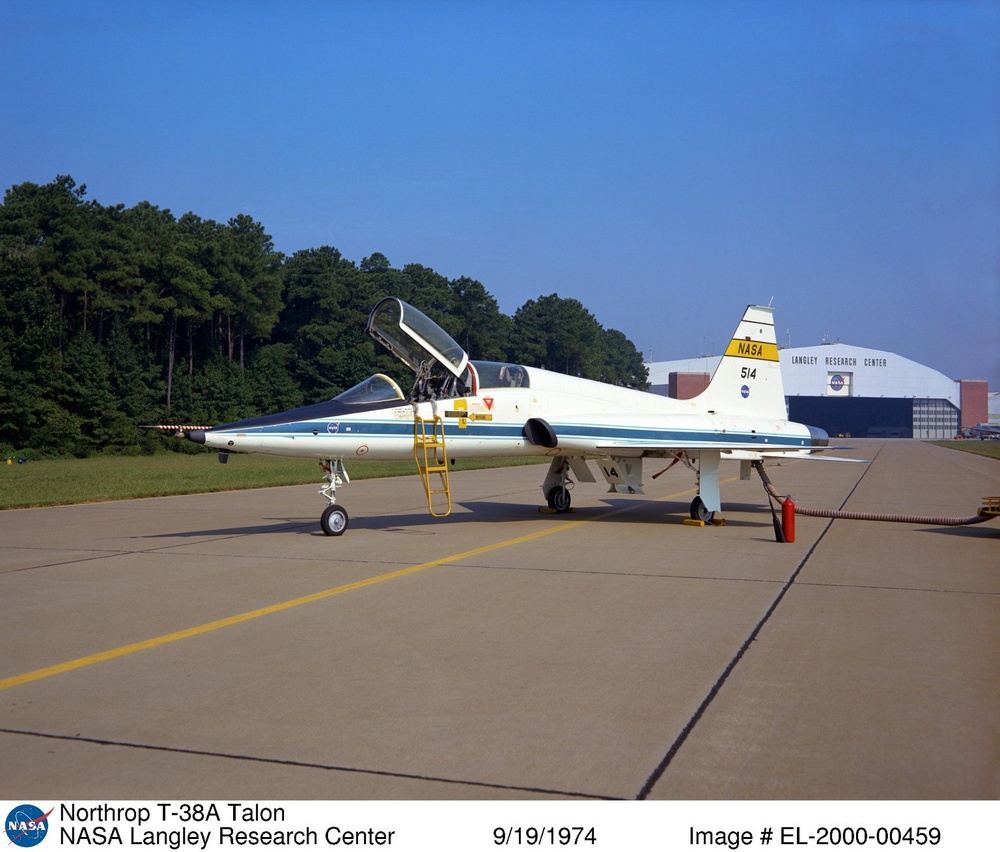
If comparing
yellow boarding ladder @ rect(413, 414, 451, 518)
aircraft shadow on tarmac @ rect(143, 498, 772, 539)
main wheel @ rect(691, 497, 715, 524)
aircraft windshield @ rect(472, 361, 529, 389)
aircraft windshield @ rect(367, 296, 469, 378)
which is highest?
aircraft windshield @ rect(367, 296, 469, 378)

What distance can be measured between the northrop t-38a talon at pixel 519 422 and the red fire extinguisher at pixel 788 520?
225cm

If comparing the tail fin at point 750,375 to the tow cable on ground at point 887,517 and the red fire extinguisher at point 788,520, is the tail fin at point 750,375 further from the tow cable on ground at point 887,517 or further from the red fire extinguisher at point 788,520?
the red fire extinguisher at point 788,520

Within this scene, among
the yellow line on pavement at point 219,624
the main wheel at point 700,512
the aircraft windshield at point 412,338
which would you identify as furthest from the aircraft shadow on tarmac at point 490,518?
the yellow line on pavement at point 219,624

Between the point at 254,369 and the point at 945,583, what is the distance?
2166 inches

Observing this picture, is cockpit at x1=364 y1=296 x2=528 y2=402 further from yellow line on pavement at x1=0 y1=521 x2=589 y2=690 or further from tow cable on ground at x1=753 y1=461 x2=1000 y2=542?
tow cable on ground at x1=753 y1=461 x2=1000 y2=542

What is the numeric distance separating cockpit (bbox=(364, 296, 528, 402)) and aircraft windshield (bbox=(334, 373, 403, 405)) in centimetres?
7

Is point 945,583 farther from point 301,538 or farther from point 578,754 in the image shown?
point 301,538

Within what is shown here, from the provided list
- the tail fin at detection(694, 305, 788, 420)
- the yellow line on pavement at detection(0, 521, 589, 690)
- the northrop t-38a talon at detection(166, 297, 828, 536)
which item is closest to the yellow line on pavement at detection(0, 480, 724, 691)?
the yellow line on pavement at detection(0, 521, 589, 690)

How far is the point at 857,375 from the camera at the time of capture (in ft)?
399

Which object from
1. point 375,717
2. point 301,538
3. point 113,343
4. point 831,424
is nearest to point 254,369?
point 113,343

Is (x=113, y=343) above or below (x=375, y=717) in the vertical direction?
above

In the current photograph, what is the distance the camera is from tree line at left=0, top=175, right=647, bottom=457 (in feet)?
157

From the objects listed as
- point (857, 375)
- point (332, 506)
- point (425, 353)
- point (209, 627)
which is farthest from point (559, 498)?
point (857, 375)

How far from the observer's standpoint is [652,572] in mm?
10086
